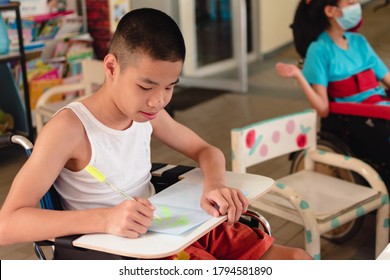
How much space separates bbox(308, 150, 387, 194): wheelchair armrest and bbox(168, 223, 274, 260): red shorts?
920 mm

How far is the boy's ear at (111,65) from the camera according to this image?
141 cm

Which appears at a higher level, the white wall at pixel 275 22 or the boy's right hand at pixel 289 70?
the boy's right hand at pixel 289 70

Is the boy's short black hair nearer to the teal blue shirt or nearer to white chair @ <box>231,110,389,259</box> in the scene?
white chair @ <box>231,110,389,259</box>

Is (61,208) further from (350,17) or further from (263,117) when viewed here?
(263,117)

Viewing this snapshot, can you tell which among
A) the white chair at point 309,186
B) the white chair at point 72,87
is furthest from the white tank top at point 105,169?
the white chair at point 72,87

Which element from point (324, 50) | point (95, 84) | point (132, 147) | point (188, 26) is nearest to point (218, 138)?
point (95, 84)

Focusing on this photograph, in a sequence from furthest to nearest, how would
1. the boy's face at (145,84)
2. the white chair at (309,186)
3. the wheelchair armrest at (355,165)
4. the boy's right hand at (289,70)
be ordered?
the boy's right hand at (289,70) → the wheelchair armrest at (355,165) → the white chair at (309,186) → the boy's face at (145,84)

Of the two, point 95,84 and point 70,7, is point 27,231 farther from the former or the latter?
point 70,7

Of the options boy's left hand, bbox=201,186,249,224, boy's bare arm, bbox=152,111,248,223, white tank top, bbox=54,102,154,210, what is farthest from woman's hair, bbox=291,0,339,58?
boy's left hand, bbox=201,186,249,224

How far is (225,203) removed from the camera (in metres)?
1.37

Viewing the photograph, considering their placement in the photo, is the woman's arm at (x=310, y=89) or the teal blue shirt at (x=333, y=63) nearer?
the woman's arm at (x=310, y=89)

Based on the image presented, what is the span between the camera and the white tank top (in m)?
1.45

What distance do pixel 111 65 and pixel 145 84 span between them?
113 millimetres

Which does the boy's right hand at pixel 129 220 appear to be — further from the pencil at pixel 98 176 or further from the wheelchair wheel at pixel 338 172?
the wheelchair wheel at pixel 338 172
